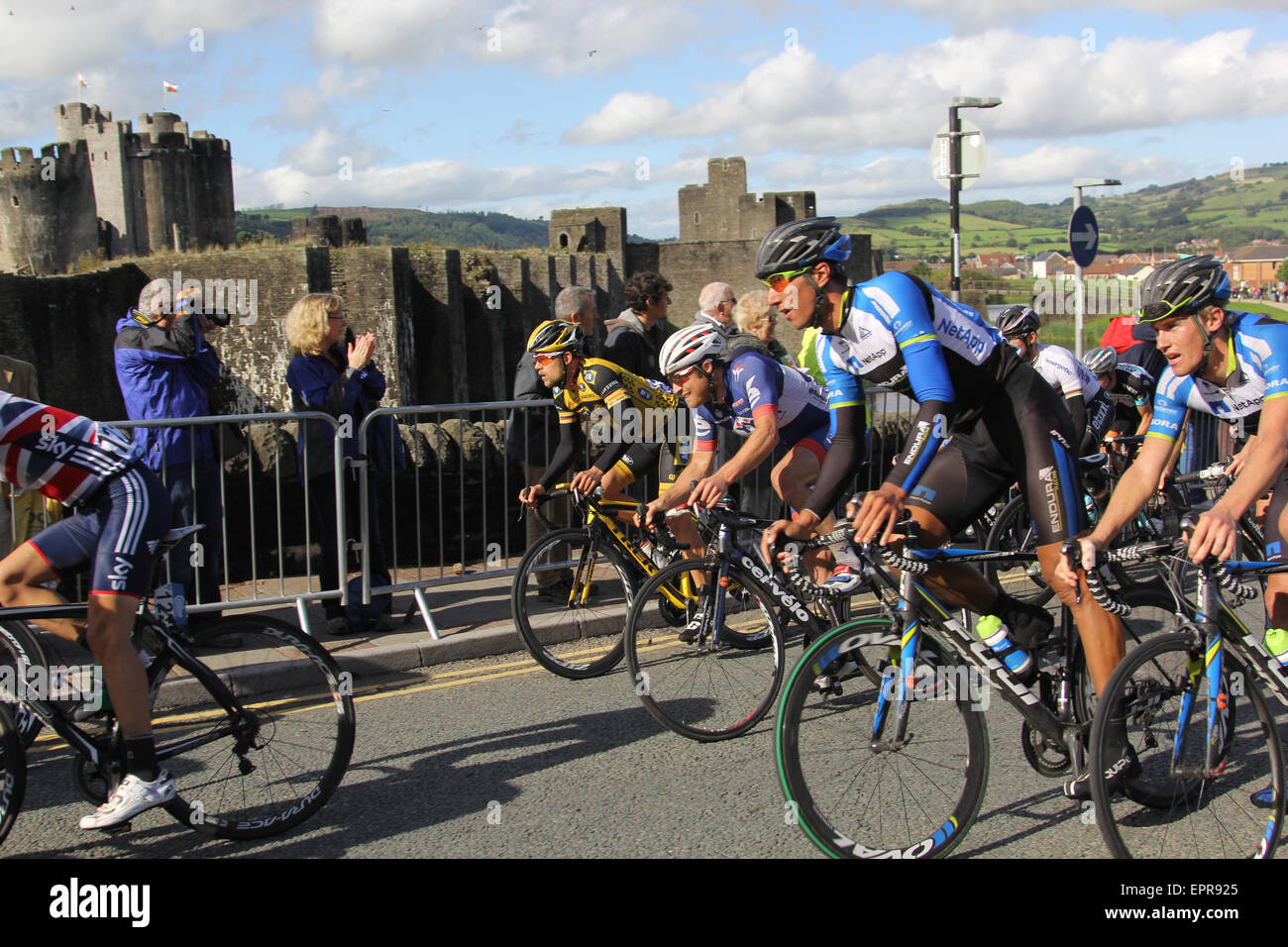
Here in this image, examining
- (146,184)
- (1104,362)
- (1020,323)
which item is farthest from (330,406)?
(146,184)

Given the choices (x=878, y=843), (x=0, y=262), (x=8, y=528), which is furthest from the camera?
(x=0, y=262)

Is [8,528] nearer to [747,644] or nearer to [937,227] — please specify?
[747,644]

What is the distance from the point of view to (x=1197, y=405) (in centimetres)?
448

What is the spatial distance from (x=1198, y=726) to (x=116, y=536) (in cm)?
379

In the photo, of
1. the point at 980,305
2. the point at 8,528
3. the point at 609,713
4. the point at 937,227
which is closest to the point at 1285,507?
the point at 609,713

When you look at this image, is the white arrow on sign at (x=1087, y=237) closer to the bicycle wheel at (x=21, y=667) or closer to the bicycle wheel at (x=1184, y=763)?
the bicycle wheel at (x=1184, y=763)

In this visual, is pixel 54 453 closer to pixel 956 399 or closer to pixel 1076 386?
pixel 956 399

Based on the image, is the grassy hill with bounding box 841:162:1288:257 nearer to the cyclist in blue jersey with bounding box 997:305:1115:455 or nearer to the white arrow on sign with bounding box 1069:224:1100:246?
the white arrow on sign with bounding box 1069:224:1100:246

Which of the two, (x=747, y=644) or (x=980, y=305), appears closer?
(x=747, y=644)

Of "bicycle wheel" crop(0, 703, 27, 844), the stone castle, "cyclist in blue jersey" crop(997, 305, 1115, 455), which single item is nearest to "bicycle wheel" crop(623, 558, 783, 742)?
"bicycle wheel" crop(0, 703, 27, 844)

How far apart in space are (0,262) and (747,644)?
184 feet

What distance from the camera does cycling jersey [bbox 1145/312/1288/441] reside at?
13.3 ft

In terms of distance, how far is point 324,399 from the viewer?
7141 mm

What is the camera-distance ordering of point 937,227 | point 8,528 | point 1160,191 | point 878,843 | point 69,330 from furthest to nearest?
point 1160,191, point 937,227, point 69,330, point 8,528, point 878,843
